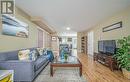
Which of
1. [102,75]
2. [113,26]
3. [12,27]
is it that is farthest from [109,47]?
[12,27]

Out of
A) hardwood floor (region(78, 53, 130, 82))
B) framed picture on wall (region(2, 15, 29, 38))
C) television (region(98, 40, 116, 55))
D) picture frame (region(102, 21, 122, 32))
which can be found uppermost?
picture frame (region(102, 21, 122, 32))

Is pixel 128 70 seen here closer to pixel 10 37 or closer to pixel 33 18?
pixel 10 37

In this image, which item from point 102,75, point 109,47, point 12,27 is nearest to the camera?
point 12,27

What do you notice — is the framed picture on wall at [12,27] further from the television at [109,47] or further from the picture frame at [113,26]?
the picture frame at [113,26]

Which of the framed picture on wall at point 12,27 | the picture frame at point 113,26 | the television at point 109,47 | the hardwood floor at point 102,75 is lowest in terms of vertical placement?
the hardwood floor at point 102,75

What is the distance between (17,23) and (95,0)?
2.67 m

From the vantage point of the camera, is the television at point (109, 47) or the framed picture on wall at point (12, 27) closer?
the framed picture on wall at point (12, 27)

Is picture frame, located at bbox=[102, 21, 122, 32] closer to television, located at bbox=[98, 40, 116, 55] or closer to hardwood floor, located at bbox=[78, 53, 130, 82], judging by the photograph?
television, located at bbox=[98, 40, 116, 55]

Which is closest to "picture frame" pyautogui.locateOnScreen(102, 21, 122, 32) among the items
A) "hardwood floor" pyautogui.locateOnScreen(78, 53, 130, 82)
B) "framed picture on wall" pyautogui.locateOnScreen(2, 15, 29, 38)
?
"hardwood floor" pyautogui.locateOnScreen(78, 53, 130, 82)

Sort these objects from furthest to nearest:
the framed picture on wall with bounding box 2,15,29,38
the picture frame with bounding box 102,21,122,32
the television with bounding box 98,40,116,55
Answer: the television with bounding box 98,40,116,55 < the picture frame with bounding box 102,21,122,32 < the framed picture on wall with bounding box 2,15,29,38

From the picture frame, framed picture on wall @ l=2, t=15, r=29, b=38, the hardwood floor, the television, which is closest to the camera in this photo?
framed picture on wall @ l=2, t=15, r=29, b=38

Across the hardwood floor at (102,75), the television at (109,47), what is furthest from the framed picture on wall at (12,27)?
the television at (109,47)

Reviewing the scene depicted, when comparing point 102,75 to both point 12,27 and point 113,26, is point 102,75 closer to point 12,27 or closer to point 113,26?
point 113,26

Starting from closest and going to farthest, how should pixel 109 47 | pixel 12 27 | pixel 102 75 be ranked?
pixel 12 27 → pixel 102 75 → pixel 109 47
